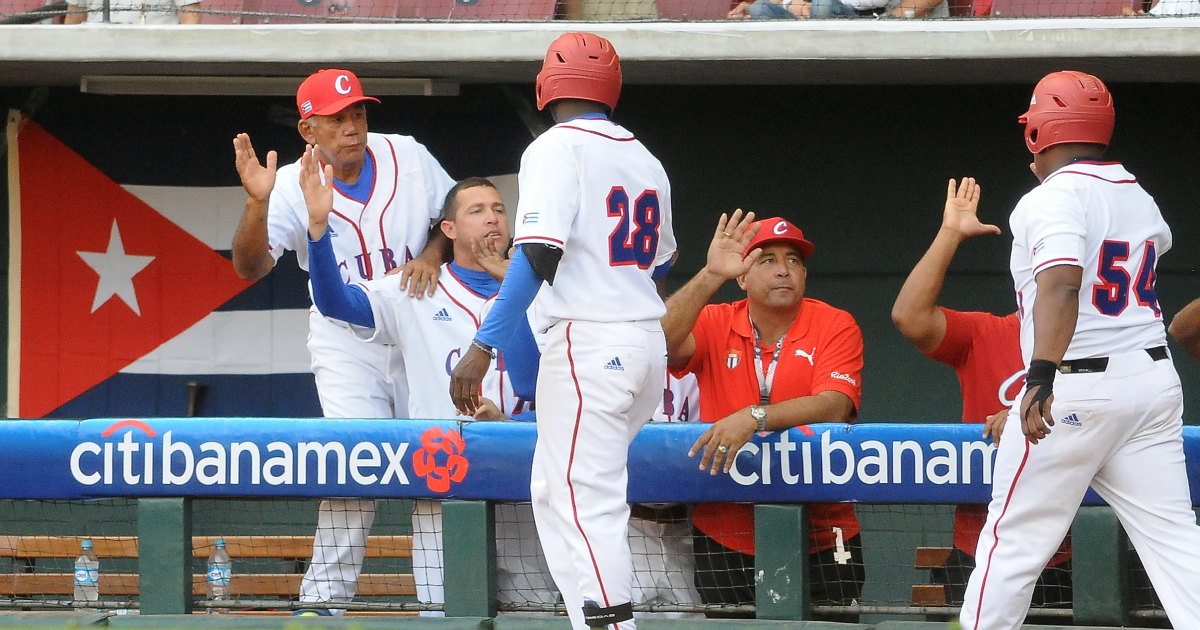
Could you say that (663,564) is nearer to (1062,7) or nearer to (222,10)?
(1062,7)

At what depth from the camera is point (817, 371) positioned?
11.6ft

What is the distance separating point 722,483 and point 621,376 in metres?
0.61

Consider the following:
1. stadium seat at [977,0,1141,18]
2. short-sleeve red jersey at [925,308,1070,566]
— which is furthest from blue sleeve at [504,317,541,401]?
stadium seat at [977,0,1141,18]

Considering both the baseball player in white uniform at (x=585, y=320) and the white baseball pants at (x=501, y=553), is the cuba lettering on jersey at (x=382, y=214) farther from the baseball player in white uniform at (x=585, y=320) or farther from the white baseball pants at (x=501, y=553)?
the baseball player in white uniform at (x=585, y=320)

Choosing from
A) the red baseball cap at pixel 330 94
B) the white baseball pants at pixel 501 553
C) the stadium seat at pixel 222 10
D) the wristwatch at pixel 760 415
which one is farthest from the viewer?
the stadium seat at pixel 222 10

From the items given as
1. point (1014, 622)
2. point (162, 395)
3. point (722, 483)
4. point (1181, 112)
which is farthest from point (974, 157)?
point (162, 395)

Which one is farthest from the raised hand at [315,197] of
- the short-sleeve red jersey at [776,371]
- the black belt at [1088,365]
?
the black belt at [1088,365]

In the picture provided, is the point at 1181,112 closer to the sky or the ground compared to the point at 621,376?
closer to the sky

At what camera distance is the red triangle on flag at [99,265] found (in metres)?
5.70

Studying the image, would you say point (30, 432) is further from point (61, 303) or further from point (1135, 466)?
point (1135, 466)

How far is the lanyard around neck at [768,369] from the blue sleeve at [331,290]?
1.19 metres

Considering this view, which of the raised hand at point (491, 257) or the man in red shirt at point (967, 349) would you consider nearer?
the man in red shirt at point (967, 349)

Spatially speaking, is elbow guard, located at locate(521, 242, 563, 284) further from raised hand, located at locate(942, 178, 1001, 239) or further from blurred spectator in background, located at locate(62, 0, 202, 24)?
blurred spectator in background, located at locate(62, 0, 202, 24)

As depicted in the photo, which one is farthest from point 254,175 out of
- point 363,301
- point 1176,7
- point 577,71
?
point 1176,7
